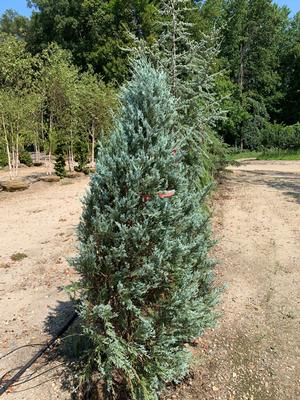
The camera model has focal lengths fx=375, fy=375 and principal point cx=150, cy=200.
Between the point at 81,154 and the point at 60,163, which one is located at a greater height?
the point at 81,154

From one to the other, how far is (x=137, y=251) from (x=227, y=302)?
2562 mm

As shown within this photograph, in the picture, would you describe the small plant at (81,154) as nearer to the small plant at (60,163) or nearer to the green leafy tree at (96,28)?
the small plant at (60,163)

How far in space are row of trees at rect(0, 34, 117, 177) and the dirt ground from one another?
5.41 m

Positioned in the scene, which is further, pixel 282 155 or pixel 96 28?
pixel 96 28

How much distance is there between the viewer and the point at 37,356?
3.37 meters

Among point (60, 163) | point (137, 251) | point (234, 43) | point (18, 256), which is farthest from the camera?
point (234, 43)

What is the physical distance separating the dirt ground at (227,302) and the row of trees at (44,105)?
5.41 m

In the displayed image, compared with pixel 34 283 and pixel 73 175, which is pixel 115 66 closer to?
pixel 73 175

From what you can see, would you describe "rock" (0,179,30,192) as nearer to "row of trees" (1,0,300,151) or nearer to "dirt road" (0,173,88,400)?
"dirt road" (0,173,88,400)

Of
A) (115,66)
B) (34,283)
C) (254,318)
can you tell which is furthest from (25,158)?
(254,318)

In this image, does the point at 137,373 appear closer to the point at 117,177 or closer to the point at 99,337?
the point at 99,337

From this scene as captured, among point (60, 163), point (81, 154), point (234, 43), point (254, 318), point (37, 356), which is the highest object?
point (234, 43)

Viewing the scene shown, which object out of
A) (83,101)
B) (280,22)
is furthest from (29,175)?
(280,22)

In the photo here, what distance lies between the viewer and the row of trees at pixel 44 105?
14109 mm
